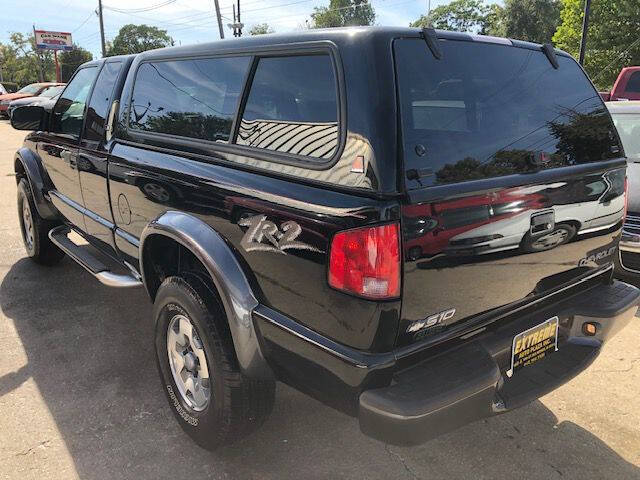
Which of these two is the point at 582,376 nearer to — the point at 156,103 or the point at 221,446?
the point at 221,446

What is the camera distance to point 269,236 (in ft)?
6.54

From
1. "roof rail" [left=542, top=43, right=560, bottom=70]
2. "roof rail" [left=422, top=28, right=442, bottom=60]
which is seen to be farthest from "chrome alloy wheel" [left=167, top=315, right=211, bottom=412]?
"roof rail" [left=542, top=43, right=560, bottom=70]

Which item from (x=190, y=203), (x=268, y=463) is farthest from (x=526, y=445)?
(x=190, y=203)

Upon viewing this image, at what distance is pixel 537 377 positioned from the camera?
227cm

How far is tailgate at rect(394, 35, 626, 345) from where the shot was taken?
1818 millimetres

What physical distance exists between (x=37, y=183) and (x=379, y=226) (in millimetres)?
3781

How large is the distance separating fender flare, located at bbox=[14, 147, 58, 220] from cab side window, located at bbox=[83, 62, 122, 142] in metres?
1.11

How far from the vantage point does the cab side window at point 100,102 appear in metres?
3.43

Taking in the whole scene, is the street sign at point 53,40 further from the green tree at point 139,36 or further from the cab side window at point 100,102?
the cab side window at point 100,102

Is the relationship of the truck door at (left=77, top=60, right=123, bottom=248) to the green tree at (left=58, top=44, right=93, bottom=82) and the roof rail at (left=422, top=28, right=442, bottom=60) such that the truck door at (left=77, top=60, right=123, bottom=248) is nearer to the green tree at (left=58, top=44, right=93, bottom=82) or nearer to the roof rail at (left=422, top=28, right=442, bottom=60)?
the roof rail at (left=422, top=28, right=442, bottom=60)

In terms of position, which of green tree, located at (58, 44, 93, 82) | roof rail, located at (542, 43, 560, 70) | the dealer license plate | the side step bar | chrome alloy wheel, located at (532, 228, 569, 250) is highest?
green tree, located at (58, 44, 93, 82)

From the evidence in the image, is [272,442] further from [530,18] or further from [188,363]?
[530,18]

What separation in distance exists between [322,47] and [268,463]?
6.01 ft

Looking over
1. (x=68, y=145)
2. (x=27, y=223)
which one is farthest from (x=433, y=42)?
(x=27, y=223)
